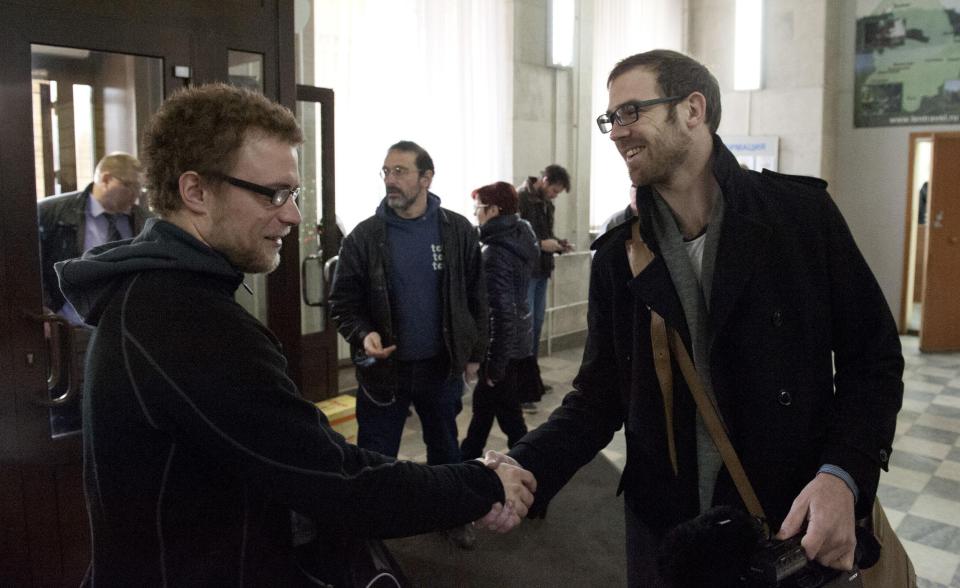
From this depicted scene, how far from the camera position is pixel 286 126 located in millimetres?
1372

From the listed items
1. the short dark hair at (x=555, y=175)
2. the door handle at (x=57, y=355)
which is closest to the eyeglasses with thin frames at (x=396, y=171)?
the door handle at (x=57, y=355)

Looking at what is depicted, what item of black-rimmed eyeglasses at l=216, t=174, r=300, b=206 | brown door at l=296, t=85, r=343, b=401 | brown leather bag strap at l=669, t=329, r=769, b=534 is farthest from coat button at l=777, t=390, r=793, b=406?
brown door at l=296, t=85, r=343, b=401

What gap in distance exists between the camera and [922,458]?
15.3 ft

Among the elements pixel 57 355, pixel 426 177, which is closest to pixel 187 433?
pixel 57 355

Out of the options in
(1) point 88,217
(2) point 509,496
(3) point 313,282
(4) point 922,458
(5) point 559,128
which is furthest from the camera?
(5) point 559,128

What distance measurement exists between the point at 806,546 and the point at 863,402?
36cm

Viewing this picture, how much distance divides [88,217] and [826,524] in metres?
2.74

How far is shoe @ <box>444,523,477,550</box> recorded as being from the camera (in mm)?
3434

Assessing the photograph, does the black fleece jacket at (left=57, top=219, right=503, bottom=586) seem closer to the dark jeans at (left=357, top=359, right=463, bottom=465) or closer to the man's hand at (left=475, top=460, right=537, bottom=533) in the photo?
the man's hand at (left=475, top=460, right=537, bottom=533)

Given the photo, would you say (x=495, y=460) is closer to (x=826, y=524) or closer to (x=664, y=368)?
(x=664, y=368)

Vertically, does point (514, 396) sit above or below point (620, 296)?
below

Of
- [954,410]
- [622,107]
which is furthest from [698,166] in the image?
[954,410]

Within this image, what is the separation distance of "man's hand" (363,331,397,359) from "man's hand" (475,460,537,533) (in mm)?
1485

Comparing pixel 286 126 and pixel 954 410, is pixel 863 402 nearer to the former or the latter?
pixel 286 126
